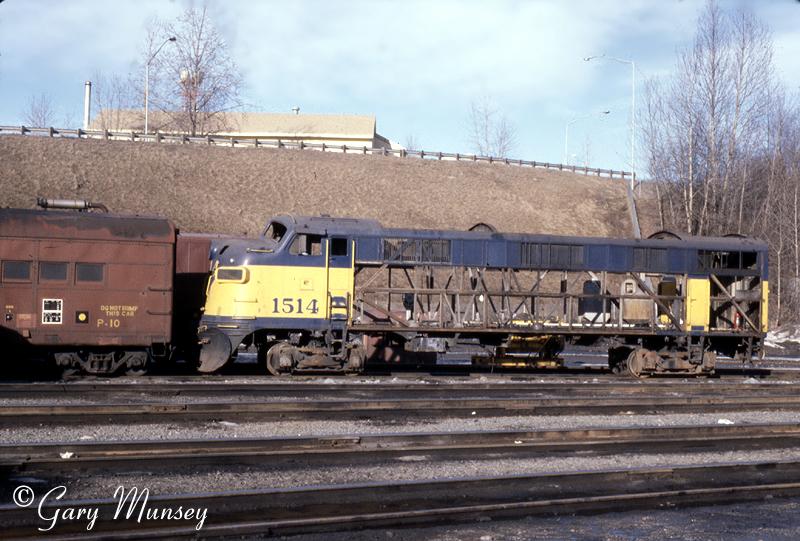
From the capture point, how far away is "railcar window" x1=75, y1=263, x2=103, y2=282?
17.2 m

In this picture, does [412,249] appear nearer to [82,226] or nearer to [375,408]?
[375,408]

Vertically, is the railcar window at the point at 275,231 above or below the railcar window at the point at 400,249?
above

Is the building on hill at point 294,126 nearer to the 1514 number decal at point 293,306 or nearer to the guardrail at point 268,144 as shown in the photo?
the guardrail at point 268,144

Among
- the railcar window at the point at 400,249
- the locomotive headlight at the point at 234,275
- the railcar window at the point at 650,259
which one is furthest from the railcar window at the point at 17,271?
the railcar window at the point at 650,259

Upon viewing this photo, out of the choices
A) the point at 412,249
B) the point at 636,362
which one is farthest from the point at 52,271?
the point at 636,362

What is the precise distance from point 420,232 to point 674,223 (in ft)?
104

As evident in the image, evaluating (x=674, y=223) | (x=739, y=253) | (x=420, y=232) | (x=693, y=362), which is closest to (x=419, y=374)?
(x=420, y=232)

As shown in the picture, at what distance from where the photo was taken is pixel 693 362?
20.5m

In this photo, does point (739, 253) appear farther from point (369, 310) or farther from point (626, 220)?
point (626, 220)

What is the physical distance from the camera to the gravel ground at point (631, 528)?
7266 mm

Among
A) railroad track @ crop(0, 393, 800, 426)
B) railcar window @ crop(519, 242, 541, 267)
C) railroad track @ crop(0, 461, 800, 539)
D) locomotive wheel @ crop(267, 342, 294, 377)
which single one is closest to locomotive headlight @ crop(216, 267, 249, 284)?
locomotive wheel @ crop(267, 342, 294, 377)

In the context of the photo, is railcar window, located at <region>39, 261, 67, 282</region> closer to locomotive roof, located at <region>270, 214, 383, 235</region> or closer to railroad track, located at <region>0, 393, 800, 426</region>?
locomotive roof, located at <region>270, 214, 383, 235</region>

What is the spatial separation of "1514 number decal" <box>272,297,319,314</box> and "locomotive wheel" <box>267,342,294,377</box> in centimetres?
79

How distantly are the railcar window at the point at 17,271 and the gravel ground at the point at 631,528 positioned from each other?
39.8ft
